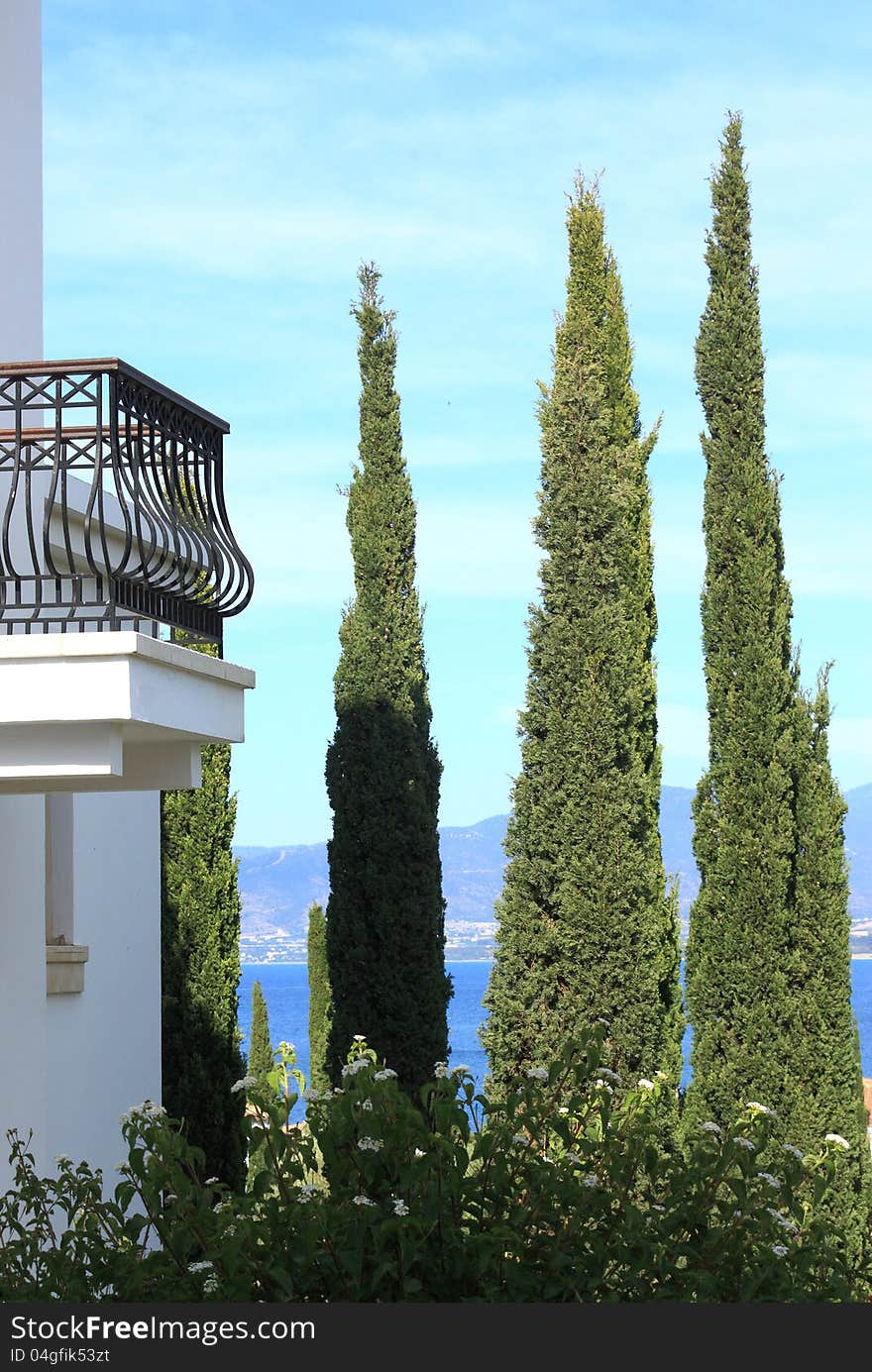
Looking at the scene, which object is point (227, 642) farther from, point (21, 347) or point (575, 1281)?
point (575, 1281)

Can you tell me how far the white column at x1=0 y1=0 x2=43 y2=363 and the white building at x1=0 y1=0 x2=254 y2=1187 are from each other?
0.01 m

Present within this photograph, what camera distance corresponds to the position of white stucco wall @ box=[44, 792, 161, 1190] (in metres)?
9.18

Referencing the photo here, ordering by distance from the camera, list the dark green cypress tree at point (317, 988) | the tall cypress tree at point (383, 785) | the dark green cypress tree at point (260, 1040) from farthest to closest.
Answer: the dark green cypress tree at point (260, 1040) → the dark green cypress tree at point (317, 988) → the tall cypress tree at point (383, 785)

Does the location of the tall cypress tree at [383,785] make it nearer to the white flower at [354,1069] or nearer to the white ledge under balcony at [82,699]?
the white ledge under balcony at [82,699]

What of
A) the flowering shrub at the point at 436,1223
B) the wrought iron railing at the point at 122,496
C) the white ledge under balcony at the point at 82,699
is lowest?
the flowering shrub at the point at 436,1223

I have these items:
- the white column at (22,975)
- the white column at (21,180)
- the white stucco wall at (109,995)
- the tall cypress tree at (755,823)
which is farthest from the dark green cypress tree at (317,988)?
the white column at (21,180)

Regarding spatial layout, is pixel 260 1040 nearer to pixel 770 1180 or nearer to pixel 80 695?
pixel 80 695

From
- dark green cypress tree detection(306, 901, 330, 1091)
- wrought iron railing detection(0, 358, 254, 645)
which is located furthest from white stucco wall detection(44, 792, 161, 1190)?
dark green cypress tree detection(306, 901, 330, 1091)

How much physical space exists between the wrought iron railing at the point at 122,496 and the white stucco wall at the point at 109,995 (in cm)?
263

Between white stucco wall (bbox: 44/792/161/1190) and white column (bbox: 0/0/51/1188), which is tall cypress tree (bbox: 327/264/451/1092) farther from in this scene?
white column (bbox: 0/0/51/1188)

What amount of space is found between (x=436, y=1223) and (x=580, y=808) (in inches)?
336

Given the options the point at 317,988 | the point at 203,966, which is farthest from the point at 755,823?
the point at 317,988

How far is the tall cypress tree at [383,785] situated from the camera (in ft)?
48.4

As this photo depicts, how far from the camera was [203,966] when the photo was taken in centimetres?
1398
